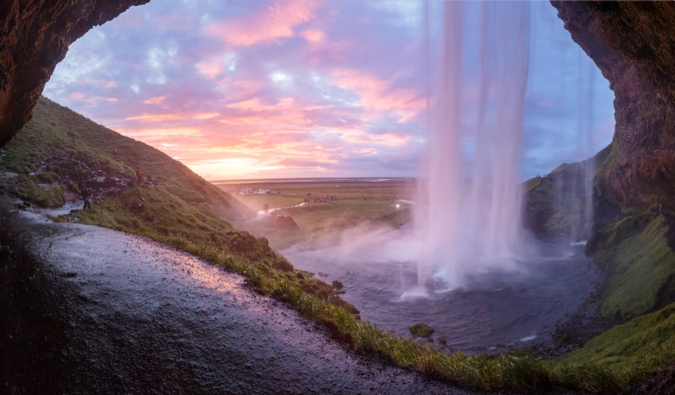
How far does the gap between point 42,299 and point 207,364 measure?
20.9ft

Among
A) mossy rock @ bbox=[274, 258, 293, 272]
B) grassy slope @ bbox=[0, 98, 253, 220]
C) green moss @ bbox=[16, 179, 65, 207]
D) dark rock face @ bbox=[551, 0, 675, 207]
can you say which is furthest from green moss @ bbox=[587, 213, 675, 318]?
grassy slope @ bbox=[0, 98, 253, 220]

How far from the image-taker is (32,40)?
19188mm

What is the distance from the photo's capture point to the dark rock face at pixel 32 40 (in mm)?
15602

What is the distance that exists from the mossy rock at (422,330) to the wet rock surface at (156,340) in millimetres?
15037

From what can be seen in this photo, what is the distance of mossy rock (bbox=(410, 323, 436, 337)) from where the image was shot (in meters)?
23.9

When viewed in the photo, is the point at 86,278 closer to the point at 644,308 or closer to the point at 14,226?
the point at 14,226

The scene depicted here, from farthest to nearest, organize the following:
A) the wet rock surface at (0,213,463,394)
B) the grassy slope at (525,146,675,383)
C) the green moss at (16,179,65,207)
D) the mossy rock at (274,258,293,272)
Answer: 1. the mossy rock at (274,258,293,272)
2. the green moss at (16,179,65,207)
3. the grassy slope at (525,146,675,383)
4. the wet rock surface at (0,213,463,394)

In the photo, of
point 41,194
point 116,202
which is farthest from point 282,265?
point 41,194

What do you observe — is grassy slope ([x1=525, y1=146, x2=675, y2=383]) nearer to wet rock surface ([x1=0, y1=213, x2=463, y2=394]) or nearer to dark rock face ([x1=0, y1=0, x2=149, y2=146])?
wet rock surface ([x1=0, y1=213, x2=463, y2=394])

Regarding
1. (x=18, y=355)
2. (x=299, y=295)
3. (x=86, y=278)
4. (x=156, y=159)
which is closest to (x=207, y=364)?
(x=18, y=355)

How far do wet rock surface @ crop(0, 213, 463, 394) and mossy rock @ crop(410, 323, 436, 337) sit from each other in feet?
49.3

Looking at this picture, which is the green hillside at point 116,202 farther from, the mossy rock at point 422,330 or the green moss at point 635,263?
the green moss at point 635,263

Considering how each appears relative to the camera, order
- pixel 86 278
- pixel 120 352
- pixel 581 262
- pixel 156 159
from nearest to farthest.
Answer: pixel 120 352
pixel 86 278
pixel 581 262
pixel 156 159

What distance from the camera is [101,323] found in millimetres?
9539
